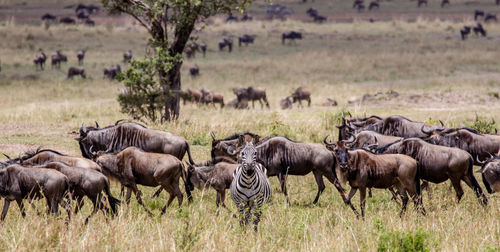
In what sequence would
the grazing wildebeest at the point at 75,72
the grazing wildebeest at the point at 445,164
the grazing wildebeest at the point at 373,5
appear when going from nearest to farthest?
the grazing wildebeest at the point at 445,164 < the grazing wildebeest at the point at 75,72 < the grazing wildebeest at the point at 373,5

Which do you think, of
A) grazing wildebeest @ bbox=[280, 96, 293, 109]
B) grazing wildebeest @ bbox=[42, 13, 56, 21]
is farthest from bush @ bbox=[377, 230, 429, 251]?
grazing wildebeest @ bbox=[42, 13, 56, 21]

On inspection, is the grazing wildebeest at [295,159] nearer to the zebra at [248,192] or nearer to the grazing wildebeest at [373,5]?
the zebra at [248,192]

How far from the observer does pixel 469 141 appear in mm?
11344

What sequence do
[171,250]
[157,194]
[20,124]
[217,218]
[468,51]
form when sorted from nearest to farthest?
[171,250] < [217,218] < [157,194] < [20,124] < [468,51]

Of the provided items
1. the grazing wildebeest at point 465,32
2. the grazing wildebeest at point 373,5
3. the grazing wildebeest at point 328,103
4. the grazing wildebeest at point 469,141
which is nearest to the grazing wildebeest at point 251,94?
the grazing wildebeest at point 328,103

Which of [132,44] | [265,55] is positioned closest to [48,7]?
[132,44]

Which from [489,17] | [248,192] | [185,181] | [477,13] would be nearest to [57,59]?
[185,181]

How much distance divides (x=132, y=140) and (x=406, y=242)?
584 cm

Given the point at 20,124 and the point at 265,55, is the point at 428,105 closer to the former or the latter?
the point at 20,124

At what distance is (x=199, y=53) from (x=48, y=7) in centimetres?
2743

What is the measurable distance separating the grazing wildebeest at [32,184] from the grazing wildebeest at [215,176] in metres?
2.05

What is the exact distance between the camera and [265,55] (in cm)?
4022

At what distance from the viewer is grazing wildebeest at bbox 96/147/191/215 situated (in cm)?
924

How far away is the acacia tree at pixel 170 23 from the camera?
16.7 metres
